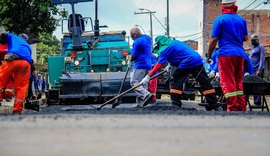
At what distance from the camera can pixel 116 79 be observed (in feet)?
29.8

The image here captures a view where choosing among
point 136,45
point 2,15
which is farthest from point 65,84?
point 2,15

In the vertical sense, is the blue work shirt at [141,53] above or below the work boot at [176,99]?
above

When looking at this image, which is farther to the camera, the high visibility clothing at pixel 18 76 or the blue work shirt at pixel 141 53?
the blue work shirt at pixel 141 53

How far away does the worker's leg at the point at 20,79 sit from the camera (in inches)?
259

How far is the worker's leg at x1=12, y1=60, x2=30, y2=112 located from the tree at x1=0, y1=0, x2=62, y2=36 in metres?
11.9

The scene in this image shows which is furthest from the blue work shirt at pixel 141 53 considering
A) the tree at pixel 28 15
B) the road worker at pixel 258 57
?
the tree at pixel 28 15

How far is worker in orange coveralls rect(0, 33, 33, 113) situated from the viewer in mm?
6512

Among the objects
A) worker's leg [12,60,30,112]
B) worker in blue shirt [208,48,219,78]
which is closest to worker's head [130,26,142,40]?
worker in blue shirt [208,48,219,78]

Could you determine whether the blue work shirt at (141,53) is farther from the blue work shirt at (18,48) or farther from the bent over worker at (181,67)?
the blue work shirt at (18,48)

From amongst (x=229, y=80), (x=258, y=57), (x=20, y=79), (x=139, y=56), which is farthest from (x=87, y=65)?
(x=229, y=80)

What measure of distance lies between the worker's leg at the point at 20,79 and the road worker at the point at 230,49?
3128 millimetres

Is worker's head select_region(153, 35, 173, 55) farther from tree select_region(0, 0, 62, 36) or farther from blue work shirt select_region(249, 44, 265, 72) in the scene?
tree select_region(0, 0, 62, 36)

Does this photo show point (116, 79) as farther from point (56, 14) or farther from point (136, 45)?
point (56, 14)

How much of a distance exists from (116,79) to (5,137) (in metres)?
7.51
